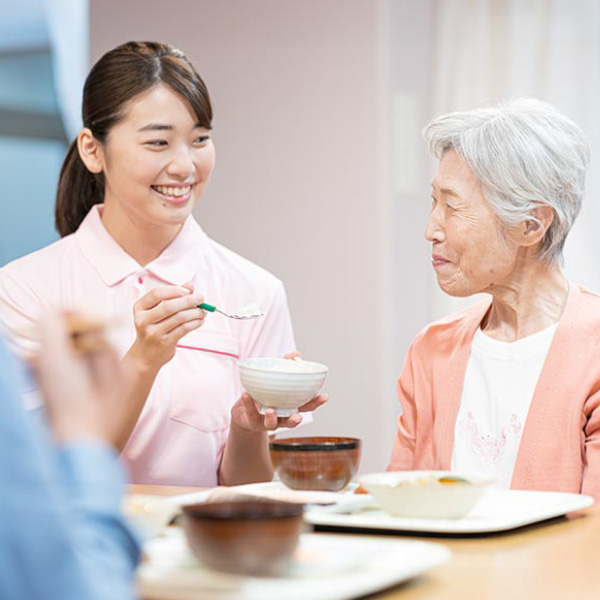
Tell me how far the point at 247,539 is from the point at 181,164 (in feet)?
4.99

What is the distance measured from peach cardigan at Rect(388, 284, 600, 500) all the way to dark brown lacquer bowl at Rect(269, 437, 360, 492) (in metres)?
0.55

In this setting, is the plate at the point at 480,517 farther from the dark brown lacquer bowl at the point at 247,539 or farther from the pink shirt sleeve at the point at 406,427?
the pink shirt sleeve at the point at 406,427

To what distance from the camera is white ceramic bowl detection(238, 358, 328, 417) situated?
5.99ft

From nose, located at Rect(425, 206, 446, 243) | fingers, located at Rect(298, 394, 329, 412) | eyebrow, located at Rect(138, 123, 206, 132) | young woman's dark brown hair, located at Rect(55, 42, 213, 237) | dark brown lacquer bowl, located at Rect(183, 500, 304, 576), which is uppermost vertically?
young woman's dark brown hair, located at Rect(55, 42, 213, 237)

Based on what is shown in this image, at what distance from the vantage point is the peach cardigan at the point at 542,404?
1934mm

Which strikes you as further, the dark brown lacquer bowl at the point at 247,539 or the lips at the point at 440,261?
the lips at the point at 440,261

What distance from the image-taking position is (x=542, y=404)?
6.48 feet

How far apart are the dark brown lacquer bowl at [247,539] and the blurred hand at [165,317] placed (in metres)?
1.04

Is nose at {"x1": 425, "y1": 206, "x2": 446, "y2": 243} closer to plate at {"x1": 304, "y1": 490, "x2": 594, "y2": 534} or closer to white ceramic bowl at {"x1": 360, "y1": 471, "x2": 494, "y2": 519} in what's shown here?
plate at {"x1": 304, "y1": 490, "x2": 594, "y2": 534}

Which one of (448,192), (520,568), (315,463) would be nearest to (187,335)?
(448,192)

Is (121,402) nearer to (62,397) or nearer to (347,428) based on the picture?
(62,397)

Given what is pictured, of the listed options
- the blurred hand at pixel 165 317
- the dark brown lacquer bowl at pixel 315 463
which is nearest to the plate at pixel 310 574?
the dark brown lacquer bowl at pixel 315 463

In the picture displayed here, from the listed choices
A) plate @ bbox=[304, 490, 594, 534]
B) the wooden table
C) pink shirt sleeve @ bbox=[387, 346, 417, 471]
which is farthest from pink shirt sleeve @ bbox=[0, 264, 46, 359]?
the wooden table

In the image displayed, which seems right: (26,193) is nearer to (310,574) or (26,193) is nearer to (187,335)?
(187,335)
